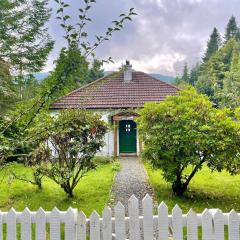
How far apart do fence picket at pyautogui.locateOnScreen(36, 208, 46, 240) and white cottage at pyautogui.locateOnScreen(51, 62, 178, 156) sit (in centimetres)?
1573

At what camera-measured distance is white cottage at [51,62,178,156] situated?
2062 centimetres

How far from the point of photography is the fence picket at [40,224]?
13.0 feet

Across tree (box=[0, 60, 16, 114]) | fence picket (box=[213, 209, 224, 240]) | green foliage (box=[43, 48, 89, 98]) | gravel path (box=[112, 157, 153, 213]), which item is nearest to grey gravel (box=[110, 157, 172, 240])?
gravel path (box=[112, 157, 153, 213])

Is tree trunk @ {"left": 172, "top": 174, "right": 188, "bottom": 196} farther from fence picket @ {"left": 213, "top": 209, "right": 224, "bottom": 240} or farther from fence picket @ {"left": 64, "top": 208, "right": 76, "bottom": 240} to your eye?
fence picket @ {"left": 64, "top": 208, "right": 76, "bottom": 240}

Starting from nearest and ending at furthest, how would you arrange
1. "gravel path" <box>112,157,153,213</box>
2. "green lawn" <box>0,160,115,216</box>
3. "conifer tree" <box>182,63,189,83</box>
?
1. "green lawn" <box>0,160,115,216</box>
2. "gravel path" <box>112,157,153,213</box>
3. "conifer tree" <box>182,63,189,83</box>

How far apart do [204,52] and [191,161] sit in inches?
2948

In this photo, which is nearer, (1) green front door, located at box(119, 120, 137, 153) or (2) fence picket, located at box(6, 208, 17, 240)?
(2) fence picket, located at box(6, 208, 17, 240)

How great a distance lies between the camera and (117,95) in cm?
2220

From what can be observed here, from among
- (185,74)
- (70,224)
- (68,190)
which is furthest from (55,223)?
(185,74)

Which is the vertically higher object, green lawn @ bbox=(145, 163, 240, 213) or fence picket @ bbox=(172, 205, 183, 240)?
fence picket @ bbox=(172, 205, 183, 240)

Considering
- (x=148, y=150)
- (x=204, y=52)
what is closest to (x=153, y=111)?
(x=148, y=150)

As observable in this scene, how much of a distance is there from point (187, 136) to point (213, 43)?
74.4 metres

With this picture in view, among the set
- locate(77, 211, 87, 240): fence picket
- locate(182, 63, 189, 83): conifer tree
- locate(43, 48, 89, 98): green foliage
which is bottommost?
locate(77, 211, 87, 240): fence picket

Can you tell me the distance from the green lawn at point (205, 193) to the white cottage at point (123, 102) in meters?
7.58
